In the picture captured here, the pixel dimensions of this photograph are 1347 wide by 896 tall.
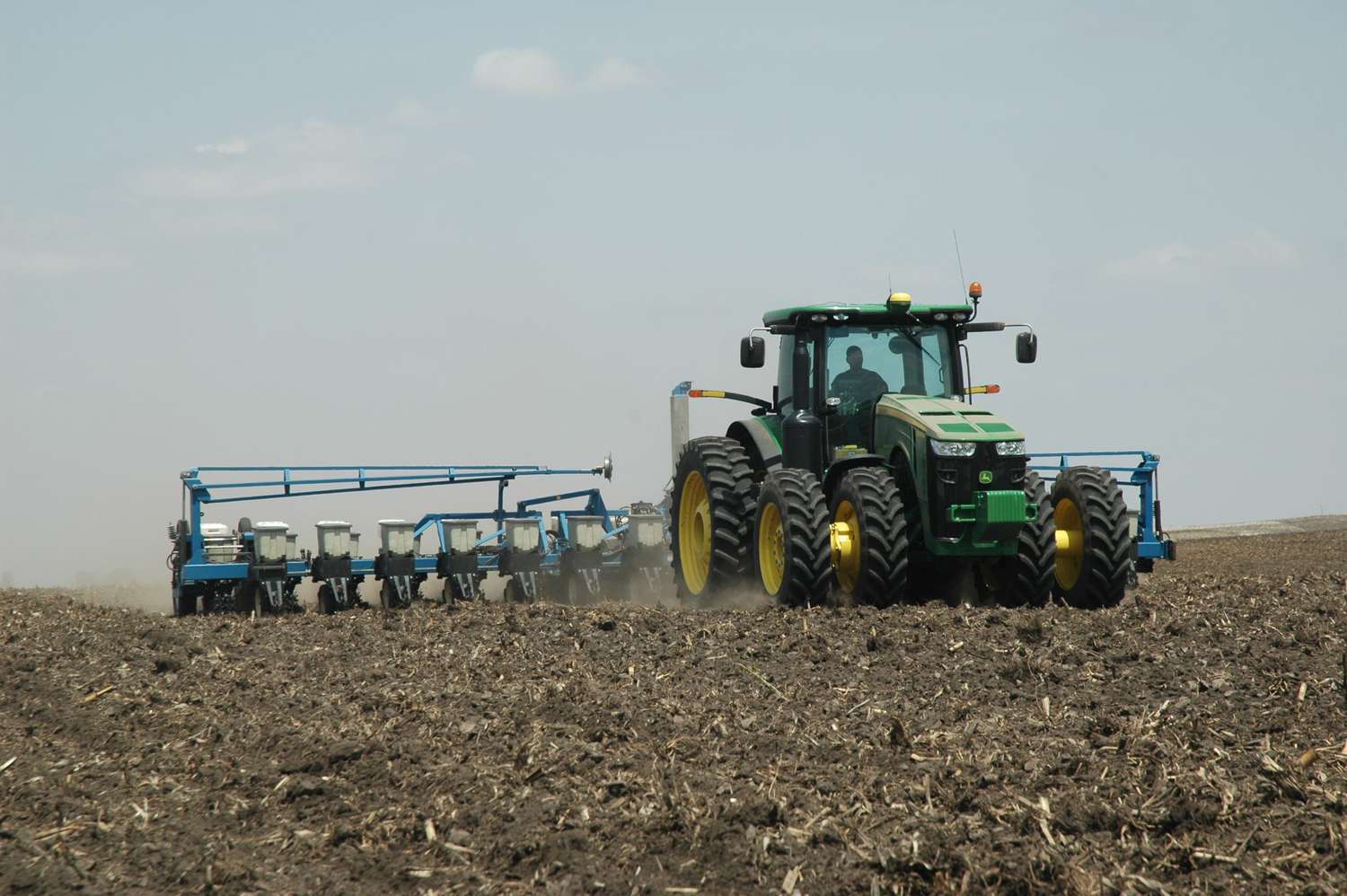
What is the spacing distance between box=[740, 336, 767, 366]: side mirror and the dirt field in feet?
7.13

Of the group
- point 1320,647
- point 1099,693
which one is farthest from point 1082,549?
point 1099,693

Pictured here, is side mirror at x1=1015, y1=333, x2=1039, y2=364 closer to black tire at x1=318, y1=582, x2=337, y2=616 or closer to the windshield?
the windshield

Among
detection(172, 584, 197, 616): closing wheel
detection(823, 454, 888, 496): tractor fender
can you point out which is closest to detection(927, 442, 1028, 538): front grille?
detection(823, 454, 888, 496): tractor fender

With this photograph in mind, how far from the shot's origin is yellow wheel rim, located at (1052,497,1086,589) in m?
10.0

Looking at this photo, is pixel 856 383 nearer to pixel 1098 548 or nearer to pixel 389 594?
pixel 1098 548

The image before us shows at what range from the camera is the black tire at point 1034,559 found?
9750 mm

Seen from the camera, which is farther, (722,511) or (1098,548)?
(722,511)

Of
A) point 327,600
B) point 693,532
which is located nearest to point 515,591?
point 327,600

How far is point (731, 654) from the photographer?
781cm

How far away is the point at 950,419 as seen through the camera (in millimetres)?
9734

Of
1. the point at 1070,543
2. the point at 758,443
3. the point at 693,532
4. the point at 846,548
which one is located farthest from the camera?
the point at 693,532

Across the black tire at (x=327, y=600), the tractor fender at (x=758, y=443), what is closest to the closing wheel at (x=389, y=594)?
the black tire at (x=327, y=600)

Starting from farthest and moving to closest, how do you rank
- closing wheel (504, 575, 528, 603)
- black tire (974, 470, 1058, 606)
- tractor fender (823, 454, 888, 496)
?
closing wheel (504, 575, 528, 603) < tractor fender (823, 454, 888, 496) < black tire (974, 470, 1058, 606)

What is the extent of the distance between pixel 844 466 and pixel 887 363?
38.9 inches
